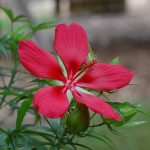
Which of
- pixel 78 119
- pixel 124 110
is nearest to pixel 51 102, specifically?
pixel 78 119

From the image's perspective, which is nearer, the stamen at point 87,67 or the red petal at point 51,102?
the red petal at point 51,102

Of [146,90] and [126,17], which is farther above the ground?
[126,17]

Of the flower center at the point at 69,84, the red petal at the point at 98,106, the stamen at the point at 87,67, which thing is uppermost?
the stamen at the point at 87,67

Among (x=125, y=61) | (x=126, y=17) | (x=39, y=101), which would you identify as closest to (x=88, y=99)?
(x=39, y=101)

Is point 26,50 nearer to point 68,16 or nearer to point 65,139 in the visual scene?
point 65,139

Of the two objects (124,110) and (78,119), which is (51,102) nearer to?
(78,119)

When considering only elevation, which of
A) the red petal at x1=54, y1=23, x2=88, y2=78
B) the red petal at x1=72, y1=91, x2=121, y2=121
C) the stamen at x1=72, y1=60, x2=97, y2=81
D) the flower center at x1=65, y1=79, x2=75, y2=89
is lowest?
the red petal at x1=72, y1=91, x2=121, y2=121
